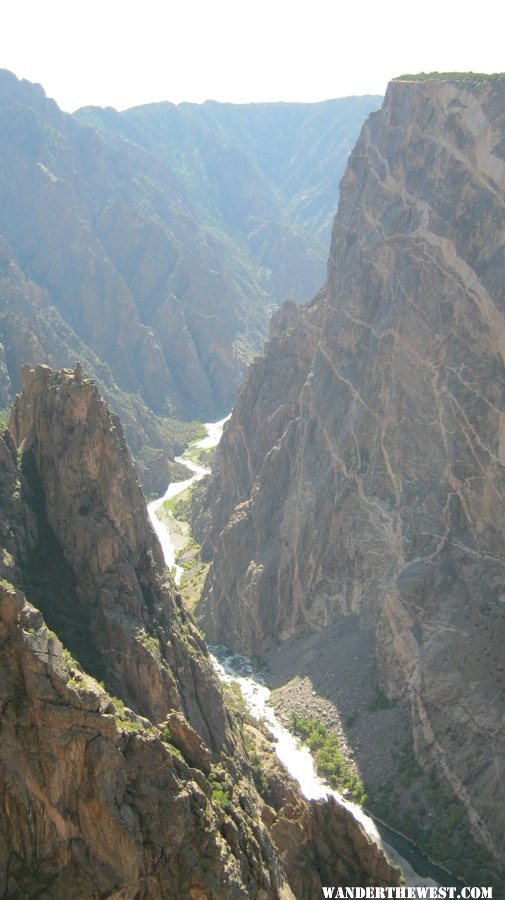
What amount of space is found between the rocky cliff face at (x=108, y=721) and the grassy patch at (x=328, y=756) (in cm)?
1165

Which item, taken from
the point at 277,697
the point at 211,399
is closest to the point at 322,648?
the point at 277,697

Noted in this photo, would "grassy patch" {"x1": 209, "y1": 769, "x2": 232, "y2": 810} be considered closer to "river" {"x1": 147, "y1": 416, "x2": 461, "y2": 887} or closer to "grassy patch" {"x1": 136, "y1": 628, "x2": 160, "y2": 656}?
"grassy patch" {"x1": 136, "y1": 628, "x2": 160, "y2": 656}

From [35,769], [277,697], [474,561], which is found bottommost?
[35,769]

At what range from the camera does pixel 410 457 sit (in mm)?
69000

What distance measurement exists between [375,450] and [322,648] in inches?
600

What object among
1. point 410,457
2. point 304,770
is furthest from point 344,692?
point 410,457

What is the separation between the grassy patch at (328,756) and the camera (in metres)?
57.5

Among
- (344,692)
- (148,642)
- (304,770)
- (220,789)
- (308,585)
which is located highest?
(308,585)

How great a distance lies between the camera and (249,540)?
3369 inches

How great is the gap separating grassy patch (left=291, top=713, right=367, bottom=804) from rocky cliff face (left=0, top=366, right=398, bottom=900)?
11649 mm

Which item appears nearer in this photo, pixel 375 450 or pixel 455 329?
pixel 455 329

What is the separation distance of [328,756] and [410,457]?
21.6 metres

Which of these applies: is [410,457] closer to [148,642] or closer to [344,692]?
[344,692]

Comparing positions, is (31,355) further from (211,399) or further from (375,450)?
(375,450)
